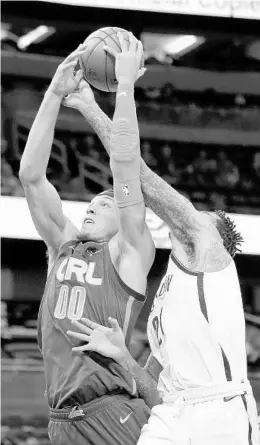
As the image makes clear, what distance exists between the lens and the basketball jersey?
4020 mm

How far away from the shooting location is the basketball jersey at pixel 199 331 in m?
4.02

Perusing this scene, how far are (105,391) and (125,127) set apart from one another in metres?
1.34

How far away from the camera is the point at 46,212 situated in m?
4.84

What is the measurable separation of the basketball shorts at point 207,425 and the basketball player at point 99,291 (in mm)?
424

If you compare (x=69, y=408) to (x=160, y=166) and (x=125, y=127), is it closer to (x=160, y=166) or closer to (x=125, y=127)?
(x=125, y=127)

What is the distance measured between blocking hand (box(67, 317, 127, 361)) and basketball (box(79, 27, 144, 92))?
1.34 meters

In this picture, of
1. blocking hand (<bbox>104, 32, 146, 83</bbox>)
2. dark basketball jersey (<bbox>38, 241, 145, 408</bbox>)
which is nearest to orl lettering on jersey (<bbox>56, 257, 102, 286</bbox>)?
dark basketball jersey (<bbox>38, 241, 145, 408</bbox>)

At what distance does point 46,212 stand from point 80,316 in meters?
0.71

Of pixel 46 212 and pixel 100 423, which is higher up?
pixel 46 212

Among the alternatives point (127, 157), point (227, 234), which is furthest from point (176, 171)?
point (127, 157)

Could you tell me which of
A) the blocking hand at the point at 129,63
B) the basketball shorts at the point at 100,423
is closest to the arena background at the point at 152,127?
the blocking hand at the point at 129,63

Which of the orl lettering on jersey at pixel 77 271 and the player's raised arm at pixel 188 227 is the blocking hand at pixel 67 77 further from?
Result: the orl lettering on jersey at pixel 77 271

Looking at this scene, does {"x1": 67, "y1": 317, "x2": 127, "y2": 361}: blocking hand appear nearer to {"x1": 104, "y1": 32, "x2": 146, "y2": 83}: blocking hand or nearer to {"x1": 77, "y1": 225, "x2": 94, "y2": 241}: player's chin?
{"x1": 77, "y1": 225, "x2": 94, "y2": 241}: player's chin

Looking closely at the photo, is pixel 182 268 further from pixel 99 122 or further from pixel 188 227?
pixel 99 122
